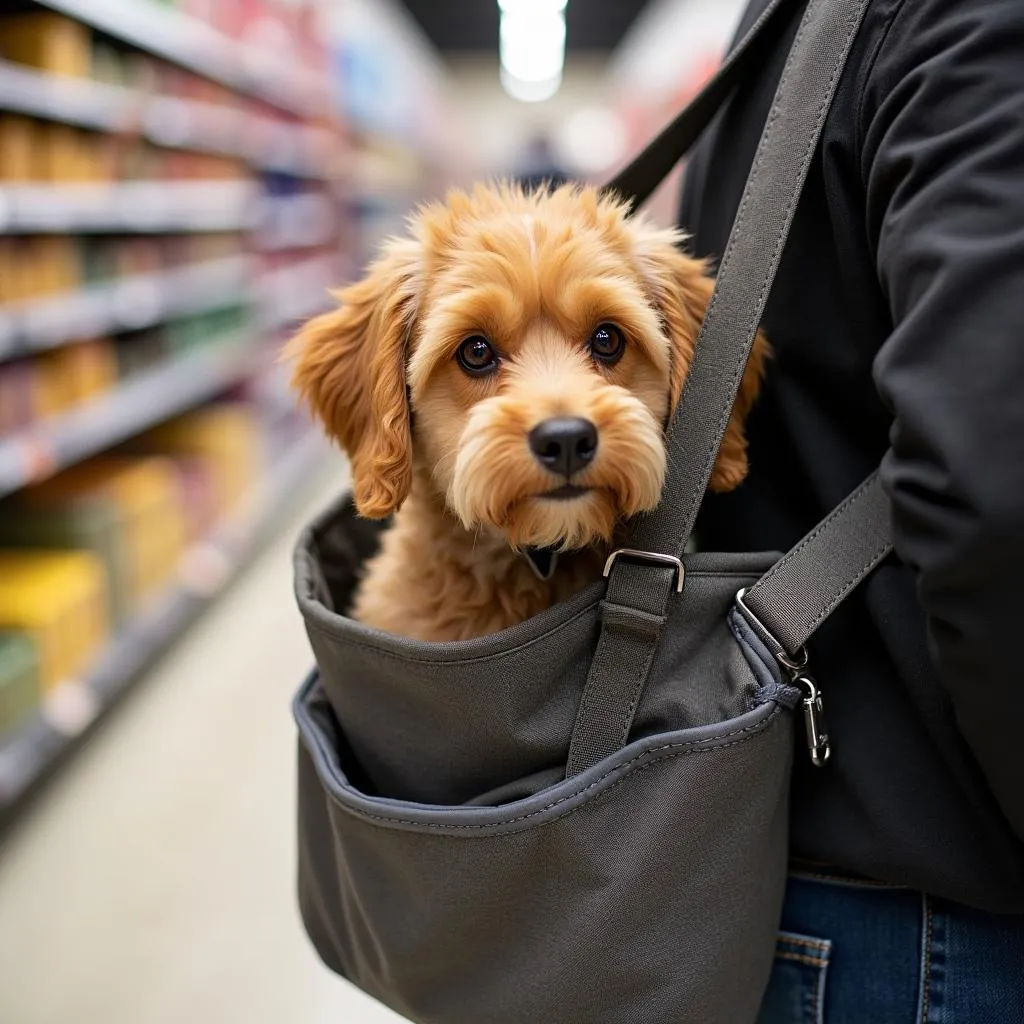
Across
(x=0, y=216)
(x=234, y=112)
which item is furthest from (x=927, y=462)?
(x=234, y=112)

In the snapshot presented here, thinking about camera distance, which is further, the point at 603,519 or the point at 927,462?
the point at 603,519

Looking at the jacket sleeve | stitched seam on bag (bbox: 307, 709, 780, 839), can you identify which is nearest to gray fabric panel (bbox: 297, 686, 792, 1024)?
stitched seam on bag (bbox: 307, 709, 780, 839)

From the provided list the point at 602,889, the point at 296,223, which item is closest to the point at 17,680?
the point at 602,889

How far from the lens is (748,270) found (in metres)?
1.00

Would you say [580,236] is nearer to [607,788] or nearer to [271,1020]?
[607,788]

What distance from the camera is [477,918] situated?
969 mm

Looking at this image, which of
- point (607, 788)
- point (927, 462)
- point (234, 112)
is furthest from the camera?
point (234, 112)

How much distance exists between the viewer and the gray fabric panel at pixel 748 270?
Result: 3.18ft

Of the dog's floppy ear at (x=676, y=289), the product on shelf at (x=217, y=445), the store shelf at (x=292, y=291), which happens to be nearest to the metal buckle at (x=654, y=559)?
the dog's floppy ear at (x=676, y=289)

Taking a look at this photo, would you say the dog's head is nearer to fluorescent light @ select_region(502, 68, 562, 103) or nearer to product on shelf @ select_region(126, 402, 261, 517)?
product on shelf @ select_region(126, 402, 261, 517)

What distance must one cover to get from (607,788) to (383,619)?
0.55 metres

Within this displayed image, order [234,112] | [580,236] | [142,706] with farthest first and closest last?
[234,112], [142,706], [580,236]

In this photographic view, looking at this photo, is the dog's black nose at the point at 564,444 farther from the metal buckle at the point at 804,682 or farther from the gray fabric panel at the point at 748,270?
the metal buckle at the point at 804,682

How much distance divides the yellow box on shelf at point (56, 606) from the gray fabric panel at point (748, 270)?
245 cm
